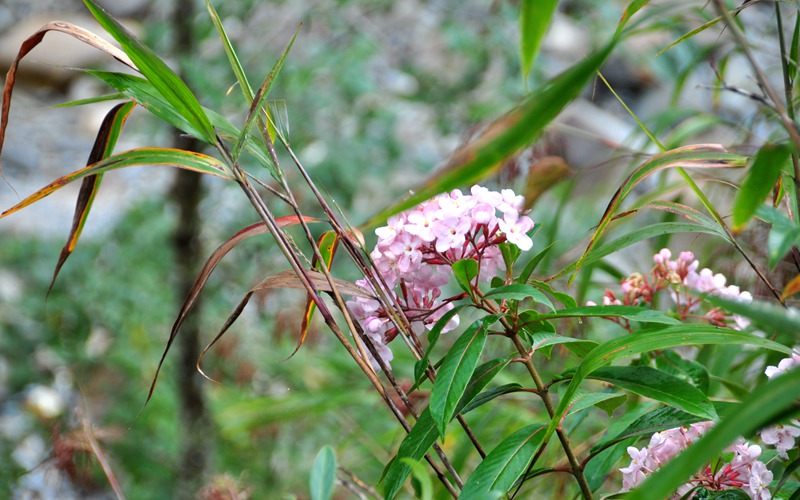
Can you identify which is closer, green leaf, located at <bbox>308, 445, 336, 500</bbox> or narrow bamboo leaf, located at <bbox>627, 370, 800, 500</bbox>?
narrow bamboo leaf, located at <bbox>627, 370, 800, 500</bbox>

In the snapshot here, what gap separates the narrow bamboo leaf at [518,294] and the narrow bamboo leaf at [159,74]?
0.57 feet

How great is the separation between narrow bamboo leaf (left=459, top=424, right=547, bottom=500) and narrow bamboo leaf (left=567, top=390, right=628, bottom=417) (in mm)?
22

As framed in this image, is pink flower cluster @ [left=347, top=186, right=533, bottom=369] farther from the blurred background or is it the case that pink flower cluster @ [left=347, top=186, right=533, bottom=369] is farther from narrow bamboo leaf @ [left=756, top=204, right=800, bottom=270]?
the blurred background

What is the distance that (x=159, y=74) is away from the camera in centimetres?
39

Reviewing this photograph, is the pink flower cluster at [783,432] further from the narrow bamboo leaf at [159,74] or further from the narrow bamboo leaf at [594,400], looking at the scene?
the narrow bamboo leaf at [159,74]

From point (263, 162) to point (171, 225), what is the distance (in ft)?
4.11

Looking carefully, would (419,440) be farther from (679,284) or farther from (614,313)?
(679,284)

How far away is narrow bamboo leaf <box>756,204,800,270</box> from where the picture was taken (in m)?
0.30

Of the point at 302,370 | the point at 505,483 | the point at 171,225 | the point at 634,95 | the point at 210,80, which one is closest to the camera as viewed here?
the point at 505,483

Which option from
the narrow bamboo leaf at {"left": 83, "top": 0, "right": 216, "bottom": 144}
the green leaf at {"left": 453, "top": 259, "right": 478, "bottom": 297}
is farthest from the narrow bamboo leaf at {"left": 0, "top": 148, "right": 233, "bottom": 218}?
the green leaf at {"left": 453, "top": 259, "right": 478, "bottom": 297}

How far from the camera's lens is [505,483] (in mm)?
385

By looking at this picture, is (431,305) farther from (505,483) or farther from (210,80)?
(210,80)

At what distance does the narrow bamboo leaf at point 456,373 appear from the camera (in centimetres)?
36

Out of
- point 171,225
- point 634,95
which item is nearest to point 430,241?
point 171,225
